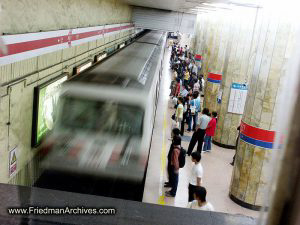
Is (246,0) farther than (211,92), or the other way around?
(211,92)

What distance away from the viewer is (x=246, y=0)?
8102mm

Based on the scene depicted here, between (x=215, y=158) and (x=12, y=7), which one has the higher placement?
(x=12, y=7)

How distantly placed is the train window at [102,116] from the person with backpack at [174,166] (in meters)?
1.65

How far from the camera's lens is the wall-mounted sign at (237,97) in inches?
397

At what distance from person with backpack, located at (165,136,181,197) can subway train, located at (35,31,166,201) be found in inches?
53.7

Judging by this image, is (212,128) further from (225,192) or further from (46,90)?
(46,90)

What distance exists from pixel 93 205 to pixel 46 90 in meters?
4.63

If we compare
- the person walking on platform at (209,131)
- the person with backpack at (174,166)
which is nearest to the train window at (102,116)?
the person with backpack at (174,166)

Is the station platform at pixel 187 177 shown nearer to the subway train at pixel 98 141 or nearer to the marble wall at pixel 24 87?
the subway train at pixel 98 141

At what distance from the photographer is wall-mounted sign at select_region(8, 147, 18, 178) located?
4796mm

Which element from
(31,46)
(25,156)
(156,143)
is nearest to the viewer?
(31,46)

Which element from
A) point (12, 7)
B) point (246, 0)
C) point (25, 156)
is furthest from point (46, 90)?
point (246, 0)

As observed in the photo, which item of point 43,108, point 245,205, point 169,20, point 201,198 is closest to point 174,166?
point 245,205

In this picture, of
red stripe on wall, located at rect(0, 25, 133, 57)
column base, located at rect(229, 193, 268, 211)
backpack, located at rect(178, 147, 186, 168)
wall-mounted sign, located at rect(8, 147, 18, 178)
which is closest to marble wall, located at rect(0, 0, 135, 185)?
wall-mounted sign, located at rect(8, 147, 18, 178)
